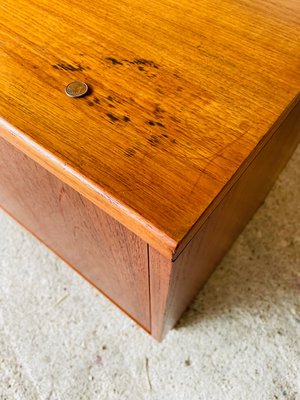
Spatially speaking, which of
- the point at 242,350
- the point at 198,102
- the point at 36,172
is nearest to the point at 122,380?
the point at 242,350

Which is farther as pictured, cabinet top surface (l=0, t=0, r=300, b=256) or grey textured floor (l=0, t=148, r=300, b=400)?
grey textured floor (l=0, t=148, r=300, b=400)

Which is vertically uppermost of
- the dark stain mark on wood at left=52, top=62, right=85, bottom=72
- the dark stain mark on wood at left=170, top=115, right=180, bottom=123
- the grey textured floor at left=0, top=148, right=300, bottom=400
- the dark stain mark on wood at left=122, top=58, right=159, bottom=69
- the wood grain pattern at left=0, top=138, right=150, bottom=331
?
the dark stain mark on wood at left=122, top=58, right=159, bottom=69

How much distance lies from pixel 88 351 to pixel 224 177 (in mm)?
573

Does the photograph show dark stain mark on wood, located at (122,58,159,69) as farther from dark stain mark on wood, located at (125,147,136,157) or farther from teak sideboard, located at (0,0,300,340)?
dark stain mark on wood, located at (125,147,136,157)

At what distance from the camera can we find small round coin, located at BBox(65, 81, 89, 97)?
0.47 meters

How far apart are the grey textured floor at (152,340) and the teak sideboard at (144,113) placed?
238 millimetres

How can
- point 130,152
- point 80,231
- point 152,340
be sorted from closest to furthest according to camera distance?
point 130,152
point 80,231
point 152,340

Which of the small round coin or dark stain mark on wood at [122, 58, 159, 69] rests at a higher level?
dark stain mark on wood at [122, 58, 159, 69]

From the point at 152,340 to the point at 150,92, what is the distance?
22.1 inches

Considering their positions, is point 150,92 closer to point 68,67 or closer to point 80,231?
point 68,67

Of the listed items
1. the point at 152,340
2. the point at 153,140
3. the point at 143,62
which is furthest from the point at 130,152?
the point at 152,340

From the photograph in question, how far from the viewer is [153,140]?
432 millimetres

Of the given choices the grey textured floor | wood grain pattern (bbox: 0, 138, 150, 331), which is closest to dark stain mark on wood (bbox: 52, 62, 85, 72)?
wood grain pattern (bbox: 0, 138, 150, 331)

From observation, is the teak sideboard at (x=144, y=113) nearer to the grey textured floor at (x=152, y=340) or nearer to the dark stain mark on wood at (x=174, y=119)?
the dark stain mark on wood at (x=174, y=119)
